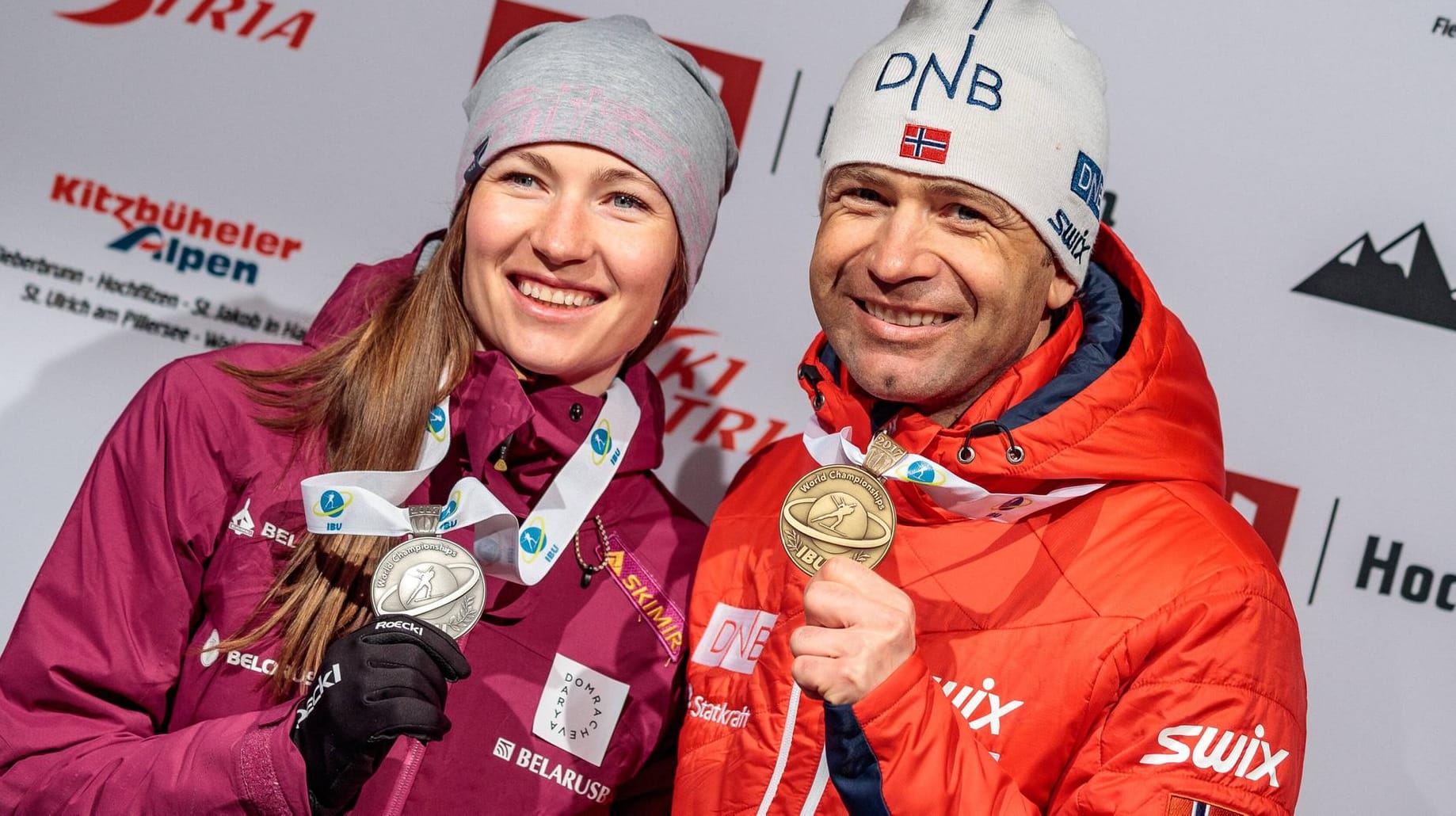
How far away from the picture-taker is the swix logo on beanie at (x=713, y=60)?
9.02ft

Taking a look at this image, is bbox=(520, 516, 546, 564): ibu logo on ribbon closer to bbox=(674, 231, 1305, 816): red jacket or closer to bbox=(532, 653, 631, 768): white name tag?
bbox=(532, 653, 631, 768): white name tag

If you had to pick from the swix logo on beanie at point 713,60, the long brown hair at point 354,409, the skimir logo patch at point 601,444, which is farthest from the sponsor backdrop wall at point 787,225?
the long brown hair at point 354,409

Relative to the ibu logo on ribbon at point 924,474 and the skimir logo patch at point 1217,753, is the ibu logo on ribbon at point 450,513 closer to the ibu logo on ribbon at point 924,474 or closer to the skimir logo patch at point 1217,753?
the ibu logo on ribbon at point 924,474

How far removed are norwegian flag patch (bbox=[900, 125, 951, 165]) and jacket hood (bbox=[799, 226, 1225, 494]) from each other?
0.33 metres

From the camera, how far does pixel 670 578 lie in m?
2.14

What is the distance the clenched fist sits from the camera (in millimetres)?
1442

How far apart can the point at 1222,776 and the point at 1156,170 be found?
1.51m

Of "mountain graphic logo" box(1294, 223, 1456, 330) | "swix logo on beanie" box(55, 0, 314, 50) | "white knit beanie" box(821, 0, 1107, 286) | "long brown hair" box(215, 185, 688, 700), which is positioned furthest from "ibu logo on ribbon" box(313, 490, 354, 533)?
"mountain graphic logo" box(1294, 223, 1456, 330)

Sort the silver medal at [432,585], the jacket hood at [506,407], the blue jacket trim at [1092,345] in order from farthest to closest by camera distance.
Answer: the jacket hood at [506,407]
the blue jacket trim at [1092,345]
the silver medal at [432,585]

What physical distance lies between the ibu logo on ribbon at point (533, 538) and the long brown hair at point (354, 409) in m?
0.20

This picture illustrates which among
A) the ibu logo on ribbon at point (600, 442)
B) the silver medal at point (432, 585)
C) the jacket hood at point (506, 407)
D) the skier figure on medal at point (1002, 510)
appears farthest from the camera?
the ibu logo on ribbon at point (600, 442)

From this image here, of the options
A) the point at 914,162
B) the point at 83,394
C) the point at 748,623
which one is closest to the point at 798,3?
the point at 914,162

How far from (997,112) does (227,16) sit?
6.14ft

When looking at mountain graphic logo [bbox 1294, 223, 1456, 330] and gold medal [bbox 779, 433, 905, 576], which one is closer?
gold medal [bbox 779, 433, 905, 576]
